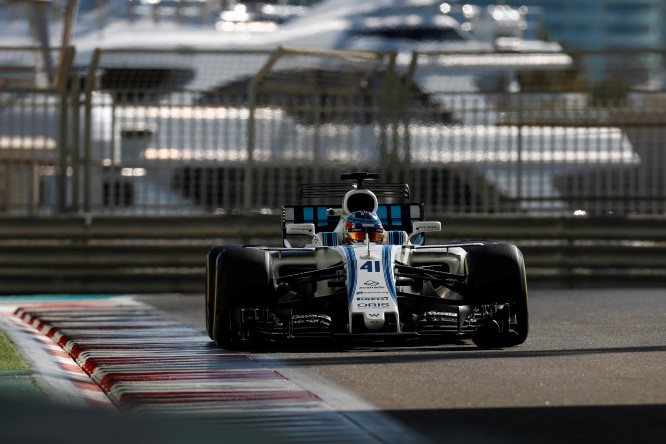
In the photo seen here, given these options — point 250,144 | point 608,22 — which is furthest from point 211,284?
point 608,22

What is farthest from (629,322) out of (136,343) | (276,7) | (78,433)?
(276,7)

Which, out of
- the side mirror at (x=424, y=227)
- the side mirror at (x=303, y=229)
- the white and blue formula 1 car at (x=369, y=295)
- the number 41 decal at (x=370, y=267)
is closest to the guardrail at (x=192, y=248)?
the side mirror at (x=424, y=227)

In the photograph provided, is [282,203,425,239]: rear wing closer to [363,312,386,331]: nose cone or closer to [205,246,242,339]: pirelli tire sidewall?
[205,246,242,339]: pirelli tire sidewall

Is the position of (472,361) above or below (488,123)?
below

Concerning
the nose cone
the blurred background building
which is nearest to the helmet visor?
the nose cone

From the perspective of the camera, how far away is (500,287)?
11141 millimetres

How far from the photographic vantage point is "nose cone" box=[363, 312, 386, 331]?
10688 millimetres

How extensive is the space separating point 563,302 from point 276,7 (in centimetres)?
3920

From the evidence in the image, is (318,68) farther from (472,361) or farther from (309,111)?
(472,361)

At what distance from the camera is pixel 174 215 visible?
18.6 meters

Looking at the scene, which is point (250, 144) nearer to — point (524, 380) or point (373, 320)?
point (373, 320)

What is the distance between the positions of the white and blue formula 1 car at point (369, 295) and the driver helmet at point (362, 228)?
1.04ft

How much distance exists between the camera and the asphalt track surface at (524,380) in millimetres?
6996

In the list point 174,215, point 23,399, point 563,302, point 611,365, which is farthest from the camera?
point 174,215
